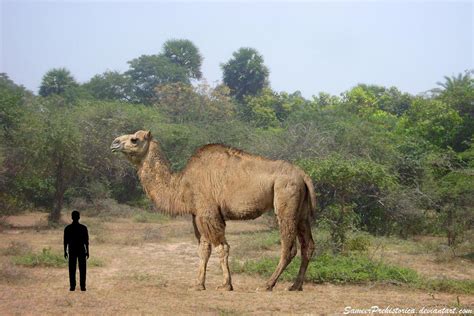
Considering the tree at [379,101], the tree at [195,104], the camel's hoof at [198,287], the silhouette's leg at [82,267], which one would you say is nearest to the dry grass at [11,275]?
the silhouette's leg at [82,267]

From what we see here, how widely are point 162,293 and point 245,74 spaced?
62484 mm

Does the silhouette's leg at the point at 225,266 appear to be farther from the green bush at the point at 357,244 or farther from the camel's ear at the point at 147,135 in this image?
the green bush at the point at 357,244

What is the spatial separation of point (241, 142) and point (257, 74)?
41.6 meters

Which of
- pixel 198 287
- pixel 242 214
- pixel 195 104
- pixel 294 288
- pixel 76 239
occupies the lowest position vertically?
pixel 294 288

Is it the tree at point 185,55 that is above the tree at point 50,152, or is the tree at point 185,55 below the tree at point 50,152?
above

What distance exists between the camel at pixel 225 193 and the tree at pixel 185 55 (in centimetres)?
6795

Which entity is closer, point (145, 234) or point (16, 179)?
point (145, 234)

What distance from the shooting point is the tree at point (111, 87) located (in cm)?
6562

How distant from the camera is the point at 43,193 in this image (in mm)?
28719

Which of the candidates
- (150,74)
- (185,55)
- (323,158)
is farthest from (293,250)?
(185,55)

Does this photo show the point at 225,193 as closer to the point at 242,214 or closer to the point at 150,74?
the point at 242,214

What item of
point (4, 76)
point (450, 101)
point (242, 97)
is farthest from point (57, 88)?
point (450, 101)

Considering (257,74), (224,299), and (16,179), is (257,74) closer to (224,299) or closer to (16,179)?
(16,179)

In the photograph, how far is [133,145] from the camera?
12992 millimetres
